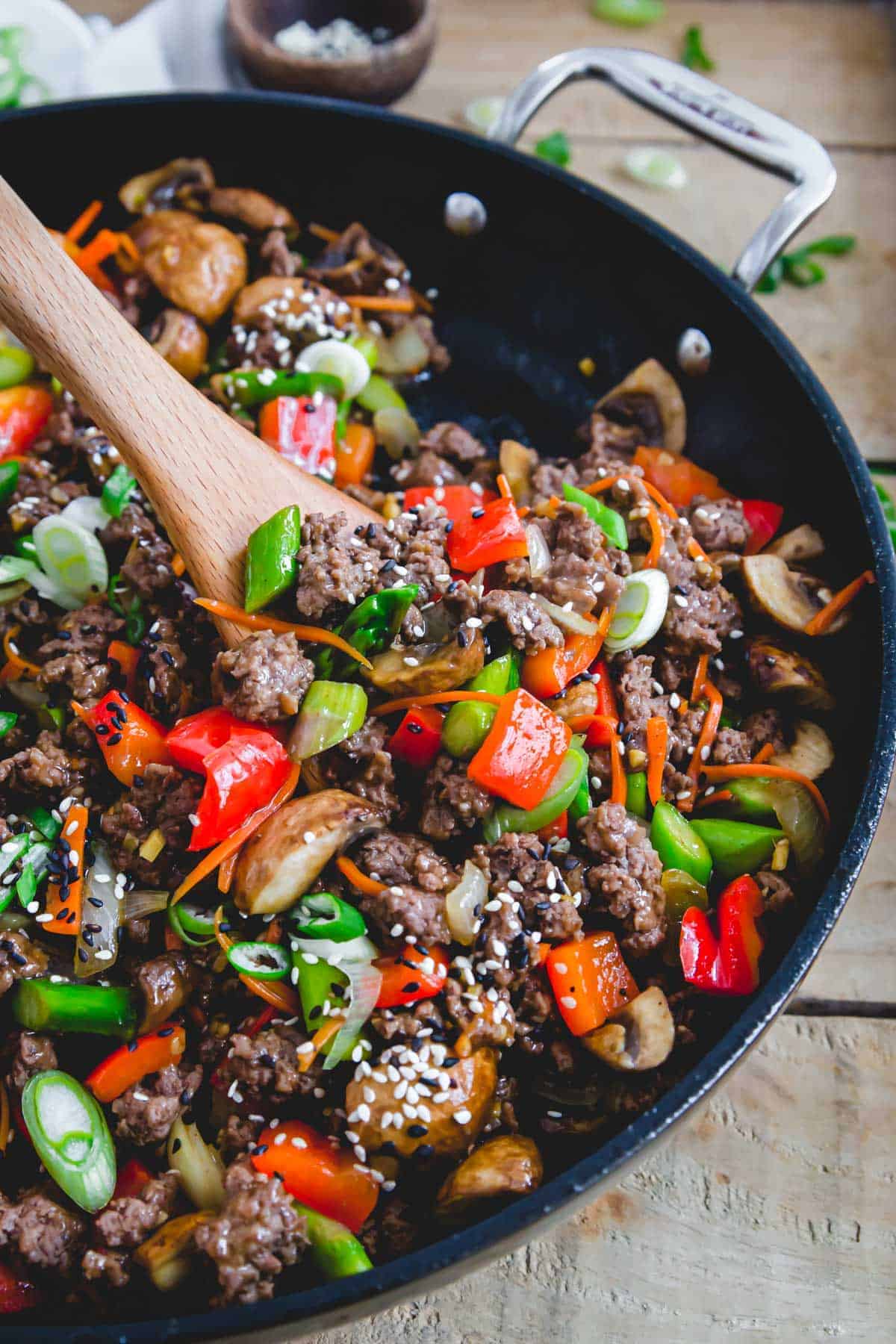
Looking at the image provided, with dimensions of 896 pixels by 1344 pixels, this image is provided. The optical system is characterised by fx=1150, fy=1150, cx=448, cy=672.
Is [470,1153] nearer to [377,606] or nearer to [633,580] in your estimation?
[377,606]

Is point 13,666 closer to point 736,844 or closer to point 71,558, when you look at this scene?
point 71,558

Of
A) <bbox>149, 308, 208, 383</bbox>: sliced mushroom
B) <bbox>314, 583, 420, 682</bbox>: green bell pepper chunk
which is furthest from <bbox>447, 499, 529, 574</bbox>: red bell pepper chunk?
<bbox>149, 308, 208, 383</bbox>: sliced mushroom

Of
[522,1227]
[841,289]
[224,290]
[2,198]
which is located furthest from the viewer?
[841,289]

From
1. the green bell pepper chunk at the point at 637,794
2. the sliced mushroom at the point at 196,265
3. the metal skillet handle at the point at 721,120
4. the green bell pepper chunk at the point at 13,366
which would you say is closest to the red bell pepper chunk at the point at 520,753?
the green bell pepper chunk at the point at 637,794

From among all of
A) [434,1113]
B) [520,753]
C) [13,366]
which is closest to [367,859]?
[520,753]

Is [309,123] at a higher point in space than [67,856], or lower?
higher

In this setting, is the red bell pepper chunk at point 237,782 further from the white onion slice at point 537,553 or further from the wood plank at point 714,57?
the wood plank at point 714,57

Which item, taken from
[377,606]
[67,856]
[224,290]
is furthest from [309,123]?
[67,856]
